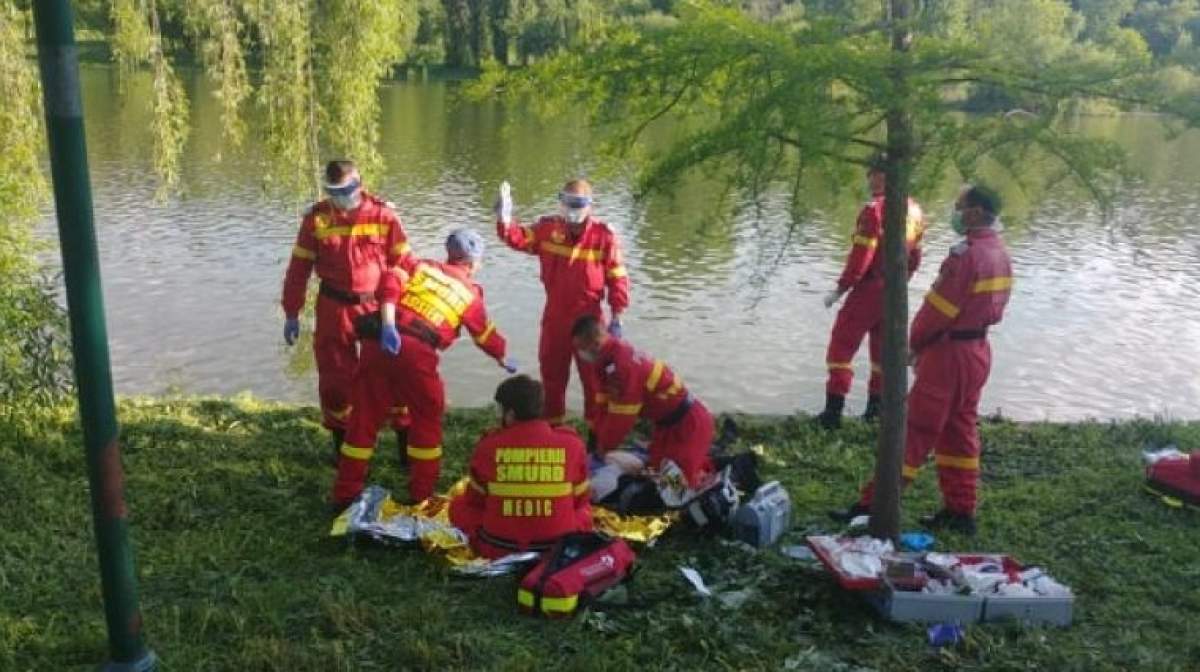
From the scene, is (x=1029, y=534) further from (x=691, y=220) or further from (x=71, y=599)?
(x=691, y=220)

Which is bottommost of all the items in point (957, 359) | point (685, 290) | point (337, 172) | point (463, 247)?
point (685, 290)

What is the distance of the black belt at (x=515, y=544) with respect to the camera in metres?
4.82

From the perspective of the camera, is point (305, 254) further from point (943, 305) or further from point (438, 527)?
point (943, 305)

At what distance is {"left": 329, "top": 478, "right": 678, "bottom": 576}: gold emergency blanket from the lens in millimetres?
4801

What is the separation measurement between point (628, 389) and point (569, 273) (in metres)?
1.47

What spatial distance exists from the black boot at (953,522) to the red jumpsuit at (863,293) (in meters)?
1.97

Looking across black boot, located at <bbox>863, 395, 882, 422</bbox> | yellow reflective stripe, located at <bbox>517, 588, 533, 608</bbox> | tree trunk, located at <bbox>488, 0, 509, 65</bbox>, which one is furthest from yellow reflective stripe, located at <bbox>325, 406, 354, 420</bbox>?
tree trunk, located at <bbox>488, 0, 509, 65</bbox>

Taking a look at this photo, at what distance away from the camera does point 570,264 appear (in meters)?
6.82

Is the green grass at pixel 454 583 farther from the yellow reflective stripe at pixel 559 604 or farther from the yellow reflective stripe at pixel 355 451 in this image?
the yellow reflective stripe at pixel 355 451

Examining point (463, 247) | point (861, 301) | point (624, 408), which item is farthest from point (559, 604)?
point (861, 301)

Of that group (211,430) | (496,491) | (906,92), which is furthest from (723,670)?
(211,430)

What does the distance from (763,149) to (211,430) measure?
4.68 m

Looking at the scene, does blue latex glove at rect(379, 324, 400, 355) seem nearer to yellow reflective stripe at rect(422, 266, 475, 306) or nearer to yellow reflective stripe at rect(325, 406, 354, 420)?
yellow reflective stripe at rect(422, 266, 475, 306)

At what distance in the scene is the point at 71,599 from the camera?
4445 mm
